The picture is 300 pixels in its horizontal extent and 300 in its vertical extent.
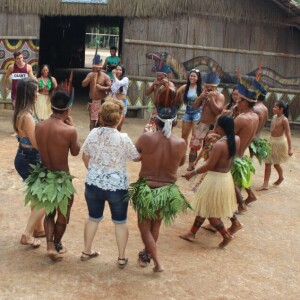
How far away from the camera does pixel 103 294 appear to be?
373 centimetres

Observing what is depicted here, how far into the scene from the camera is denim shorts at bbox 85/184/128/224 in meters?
3.98

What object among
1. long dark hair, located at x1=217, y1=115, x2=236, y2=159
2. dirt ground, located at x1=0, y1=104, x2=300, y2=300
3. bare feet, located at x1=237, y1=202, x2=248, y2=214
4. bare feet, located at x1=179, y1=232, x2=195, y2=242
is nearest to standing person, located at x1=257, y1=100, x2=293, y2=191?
dirt ground, located at x1=0, y1=104, x2=300, y2=300

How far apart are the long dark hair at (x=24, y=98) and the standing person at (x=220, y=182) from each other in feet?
5.61

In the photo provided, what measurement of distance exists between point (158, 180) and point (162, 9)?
815cm

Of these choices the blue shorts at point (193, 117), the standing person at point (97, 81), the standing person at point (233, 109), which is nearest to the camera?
the standing person at point (233, 109)

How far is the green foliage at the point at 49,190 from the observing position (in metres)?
4.09

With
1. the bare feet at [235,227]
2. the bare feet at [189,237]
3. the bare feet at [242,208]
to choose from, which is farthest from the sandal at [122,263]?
the bare feet at [242,208]

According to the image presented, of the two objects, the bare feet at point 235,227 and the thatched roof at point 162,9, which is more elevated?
the thatched roof at point 162,9

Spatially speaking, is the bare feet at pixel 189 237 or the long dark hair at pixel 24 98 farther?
the bare feet at pixel 189 237

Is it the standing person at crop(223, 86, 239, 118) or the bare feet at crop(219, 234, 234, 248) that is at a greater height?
the standing person at crop(223, 86, 239, 118)

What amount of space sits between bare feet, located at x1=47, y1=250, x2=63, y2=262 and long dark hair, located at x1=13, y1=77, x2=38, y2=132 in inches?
47.9

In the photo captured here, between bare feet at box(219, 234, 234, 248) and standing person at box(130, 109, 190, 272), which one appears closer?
standing person at box(130, 109, 190, 272)

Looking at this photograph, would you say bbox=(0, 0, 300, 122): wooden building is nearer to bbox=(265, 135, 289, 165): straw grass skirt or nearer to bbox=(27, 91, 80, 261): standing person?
bbox=(265, 135, 289, 165): straw grass skirt

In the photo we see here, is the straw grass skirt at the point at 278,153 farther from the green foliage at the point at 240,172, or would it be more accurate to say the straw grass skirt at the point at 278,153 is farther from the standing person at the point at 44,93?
the standing person at the point at 44,93
